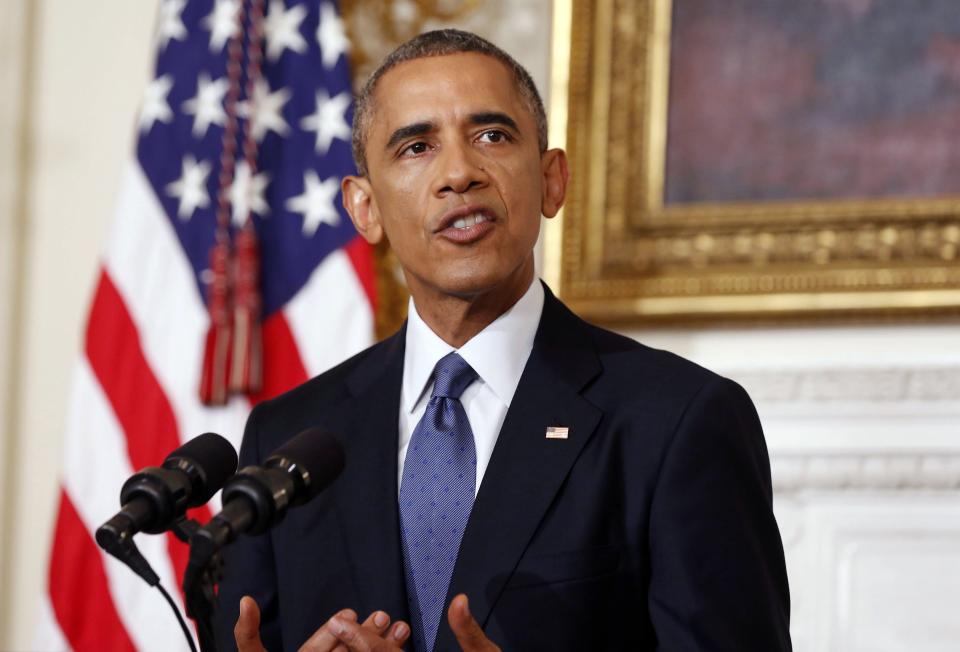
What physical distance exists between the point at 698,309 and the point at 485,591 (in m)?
1.49

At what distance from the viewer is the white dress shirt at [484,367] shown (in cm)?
208

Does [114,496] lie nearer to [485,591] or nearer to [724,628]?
[485,591]

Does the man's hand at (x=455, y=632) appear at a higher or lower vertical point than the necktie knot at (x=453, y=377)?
lower

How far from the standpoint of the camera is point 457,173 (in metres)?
2.06

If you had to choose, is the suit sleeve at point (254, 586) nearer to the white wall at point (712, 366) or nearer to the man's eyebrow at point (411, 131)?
the man's eyebrow at point (411, 131)

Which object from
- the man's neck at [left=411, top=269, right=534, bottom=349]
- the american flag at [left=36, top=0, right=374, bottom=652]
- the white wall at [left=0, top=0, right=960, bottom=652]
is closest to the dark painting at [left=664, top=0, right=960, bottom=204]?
the white wall at [left=0, top=0, right=960, bottom=652]

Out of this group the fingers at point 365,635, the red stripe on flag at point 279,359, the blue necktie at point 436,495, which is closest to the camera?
the fingers at point 365,635

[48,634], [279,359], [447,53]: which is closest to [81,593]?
[48,634]

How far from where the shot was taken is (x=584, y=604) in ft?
6.07

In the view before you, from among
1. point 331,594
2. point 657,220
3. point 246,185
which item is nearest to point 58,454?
point 246,185

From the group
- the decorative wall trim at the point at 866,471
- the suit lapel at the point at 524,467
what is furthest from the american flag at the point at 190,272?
the suit lapel at the point at 524,467

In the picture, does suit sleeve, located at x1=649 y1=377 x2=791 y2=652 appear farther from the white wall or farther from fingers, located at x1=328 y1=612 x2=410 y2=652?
the white wall

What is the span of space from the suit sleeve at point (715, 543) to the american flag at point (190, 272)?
5.49ft

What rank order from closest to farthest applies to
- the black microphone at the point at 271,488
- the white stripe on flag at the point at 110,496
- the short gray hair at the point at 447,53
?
the black microphone at the point at 271,488, the short gray hair at the point at 447,53, the white stripe on flag at the point at 110,496
